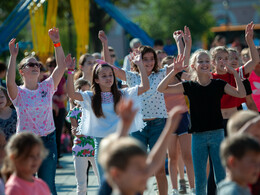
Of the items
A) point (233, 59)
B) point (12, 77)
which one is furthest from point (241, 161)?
point (233, 59)

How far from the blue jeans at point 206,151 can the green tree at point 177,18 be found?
35.6 meters

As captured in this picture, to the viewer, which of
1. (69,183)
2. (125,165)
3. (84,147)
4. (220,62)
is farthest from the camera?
(69,183)

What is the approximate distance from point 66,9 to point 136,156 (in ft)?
86.1

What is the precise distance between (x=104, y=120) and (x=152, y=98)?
0.98 m

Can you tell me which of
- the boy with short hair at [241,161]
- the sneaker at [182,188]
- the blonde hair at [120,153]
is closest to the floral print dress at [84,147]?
the sneaker at [182,188]

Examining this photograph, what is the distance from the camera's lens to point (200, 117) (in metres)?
6.34

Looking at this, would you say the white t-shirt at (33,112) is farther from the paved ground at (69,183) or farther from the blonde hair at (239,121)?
the blonde hair at (239,121)

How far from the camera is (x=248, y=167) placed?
12.6 feet

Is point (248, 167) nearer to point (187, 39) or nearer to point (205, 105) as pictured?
point (205, 105)

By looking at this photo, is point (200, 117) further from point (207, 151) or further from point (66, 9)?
point (66, 9)

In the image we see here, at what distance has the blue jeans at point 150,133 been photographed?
689 cm

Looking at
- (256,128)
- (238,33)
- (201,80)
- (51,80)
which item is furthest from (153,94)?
(238,33)

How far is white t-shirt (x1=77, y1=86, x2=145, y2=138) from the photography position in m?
6.30

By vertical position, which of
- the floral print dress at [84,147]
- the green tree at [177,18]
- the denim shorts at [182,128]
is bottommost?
the floral print dress at [84,147]
